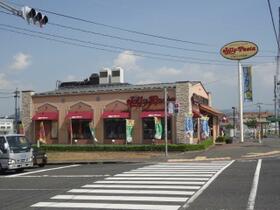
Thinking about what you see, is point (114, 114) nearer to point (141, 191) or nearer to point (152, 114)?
point (152, 114)

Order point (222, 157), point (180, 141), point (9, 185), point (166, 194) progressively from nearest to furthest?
point (166, 194)
point (9, 185)
point (222, 157)
point (180, 141)

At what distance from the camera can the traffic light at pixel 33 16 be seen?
2017 cm

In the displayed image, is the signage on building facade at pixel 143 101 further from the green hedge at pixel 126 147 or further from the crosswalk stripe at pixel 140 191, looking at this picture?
the crosswalk stripe at pixel 140 191

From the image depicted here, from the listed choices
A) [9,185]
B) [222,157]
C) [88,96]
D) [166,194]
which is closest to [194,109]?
[88,96]

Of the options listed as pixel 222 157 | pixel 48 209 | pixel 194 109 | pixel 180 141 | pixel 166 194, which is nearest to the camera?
pixel 48 209

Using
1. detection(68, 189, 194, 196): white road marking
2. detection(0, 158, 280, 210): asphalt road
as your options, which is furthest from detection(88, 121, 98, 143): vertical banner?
detection(68, 189, 194, 196): white road marking

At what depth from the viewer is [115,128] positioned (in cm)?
4306

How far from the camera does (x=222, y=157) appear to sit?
30891mm

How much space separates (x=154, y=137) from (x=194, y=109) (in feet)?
14.8

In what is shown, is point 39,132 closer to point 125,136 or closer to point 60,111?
point 60,111

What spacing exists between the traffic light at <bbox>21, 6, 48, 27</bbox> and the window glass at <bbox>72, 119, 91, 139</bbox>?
936 inches

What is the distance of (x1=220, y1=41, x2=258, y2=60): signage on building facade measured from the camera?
47406 mm

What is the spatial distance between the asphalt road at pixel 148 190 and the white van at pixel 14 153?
1.98 meters

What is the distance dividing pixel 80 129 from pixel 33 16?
24675mm
